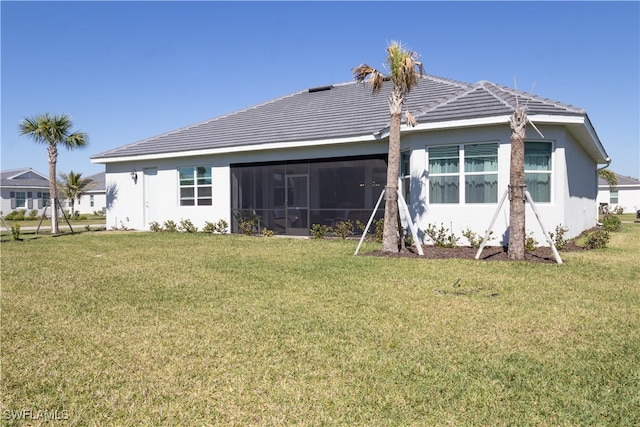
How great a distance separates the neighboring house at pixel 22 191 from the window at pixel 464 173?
141 feet

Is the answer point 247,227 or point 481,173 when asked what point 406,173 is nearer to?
point 481,173

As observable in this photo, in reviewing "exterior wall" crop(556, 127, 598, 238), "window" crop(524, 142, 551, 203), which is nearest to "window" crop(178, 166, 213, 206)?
"window" crop(524, 142, 551, 203)

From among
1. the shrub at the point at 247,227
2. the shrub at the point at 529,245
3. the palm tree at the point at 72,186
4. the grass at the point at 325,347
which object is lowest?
the grass at the point at 325,347

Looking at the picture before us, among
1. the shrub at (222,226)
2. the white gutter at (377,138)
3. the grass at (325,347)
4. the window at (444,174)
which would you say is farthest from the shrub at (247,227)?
the grass at (325,347)

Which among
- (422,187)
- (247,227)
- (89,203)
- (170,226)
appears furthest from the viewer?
(89,203)

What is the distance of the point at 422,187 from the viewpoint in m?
13.7

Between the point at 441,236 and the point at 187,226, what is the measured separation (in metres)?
11.1

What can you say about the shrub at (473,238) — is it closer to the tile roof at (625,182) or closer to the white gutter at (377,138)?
the white gutter at (377,138)

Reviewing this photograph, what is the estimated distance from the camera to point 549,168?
12.6 m

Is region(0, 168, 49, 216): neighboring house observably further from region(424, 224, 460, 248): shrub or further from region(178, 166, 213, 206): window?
region(424, 224, 460, 248): shrub

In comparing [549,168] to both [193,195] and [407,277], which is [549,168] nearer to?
[407,277]

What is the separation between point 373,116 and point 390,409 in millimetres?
14332

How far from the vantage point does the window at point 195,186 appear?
63.8 feet

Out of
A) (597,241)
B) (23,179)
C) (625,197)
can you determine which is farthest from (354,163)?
(23,179)
